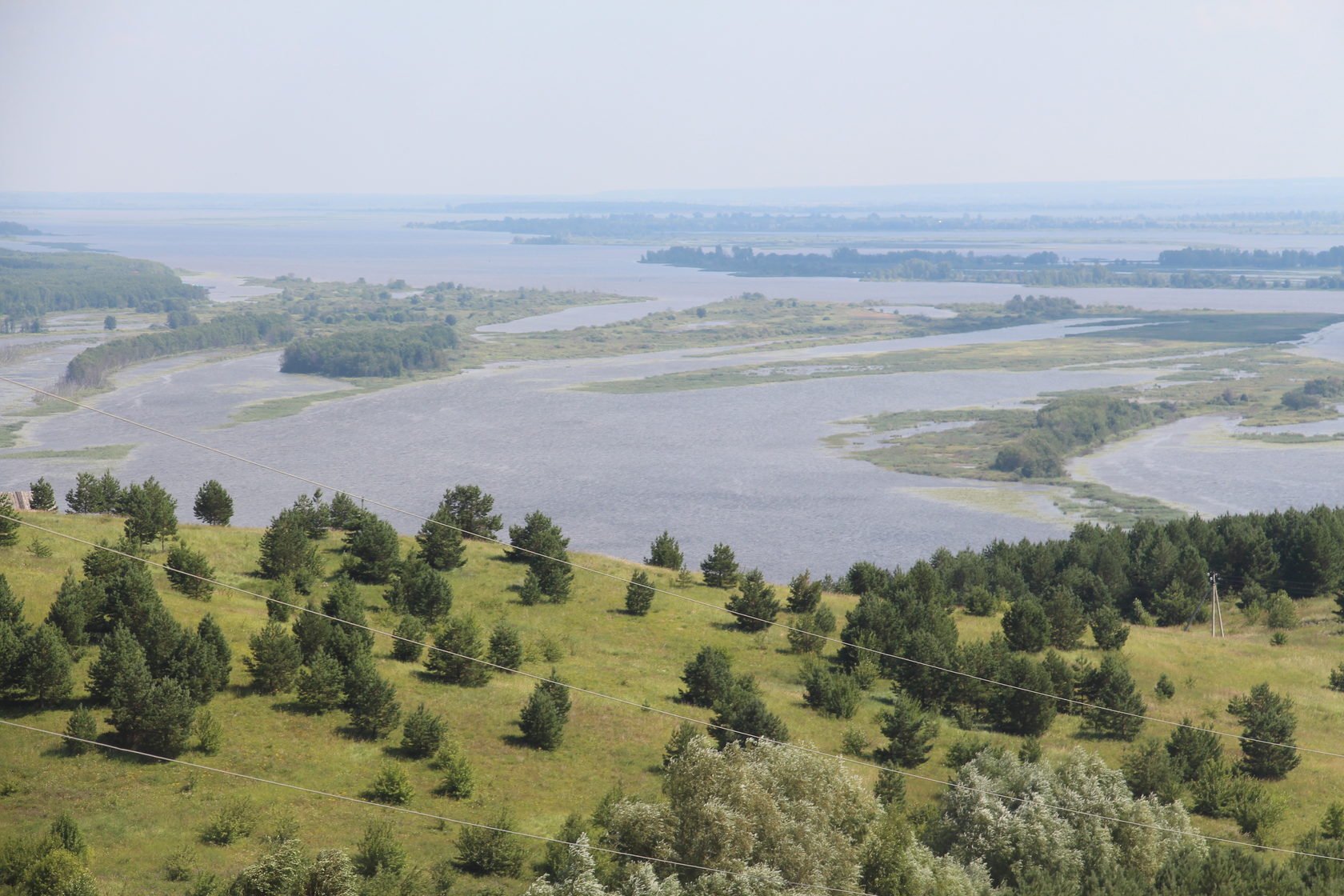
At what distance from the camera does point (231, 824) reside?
78.0ft

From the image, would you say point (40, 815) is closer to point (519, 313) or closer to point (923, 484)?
point (923, 484)

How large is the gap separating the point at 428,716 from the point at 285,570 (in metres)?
12.4

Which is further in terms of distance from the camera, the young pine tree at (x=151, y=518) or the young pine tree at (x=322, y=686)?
the young pine tree at (x=151, y=518)

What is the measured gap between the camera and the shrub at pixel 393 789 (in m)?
26.5

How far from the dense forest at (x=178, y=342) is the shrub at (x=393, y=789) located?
336 ft

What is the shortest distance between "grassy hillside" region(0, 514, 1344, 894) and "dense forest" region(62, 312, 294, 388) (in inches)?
3414

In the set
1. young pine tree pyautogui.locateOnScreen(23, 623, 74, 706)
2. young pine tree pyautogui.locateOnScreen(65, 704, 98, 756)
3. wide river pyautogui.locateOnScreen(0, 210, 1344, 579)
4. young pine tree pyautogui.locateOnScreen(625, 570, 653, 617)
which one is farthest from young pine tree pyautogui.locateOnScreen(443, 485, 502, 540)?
wide river pyautogui.locateOnScreen(0, 210, 1344, 579)

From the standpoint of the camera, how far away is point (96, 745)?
26766mm

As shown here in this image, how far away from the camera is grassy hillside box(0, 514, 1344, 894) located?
24.7m

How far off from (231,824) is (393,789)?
Answer: 3.60 metres

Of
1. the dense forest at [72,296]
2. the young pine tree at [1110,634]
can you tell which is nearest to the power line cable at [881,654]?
the young pine tree at [1110,634]

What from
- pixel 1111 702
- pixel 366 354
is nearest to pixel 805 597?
pixel 1111 702

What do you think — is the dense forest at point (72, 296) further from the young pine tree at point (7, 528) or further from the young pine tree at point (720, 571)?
the young pine tree at point (720, 571)

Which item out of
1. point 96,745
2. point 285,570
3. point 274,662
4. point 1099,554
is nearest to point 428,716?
point 274,662
